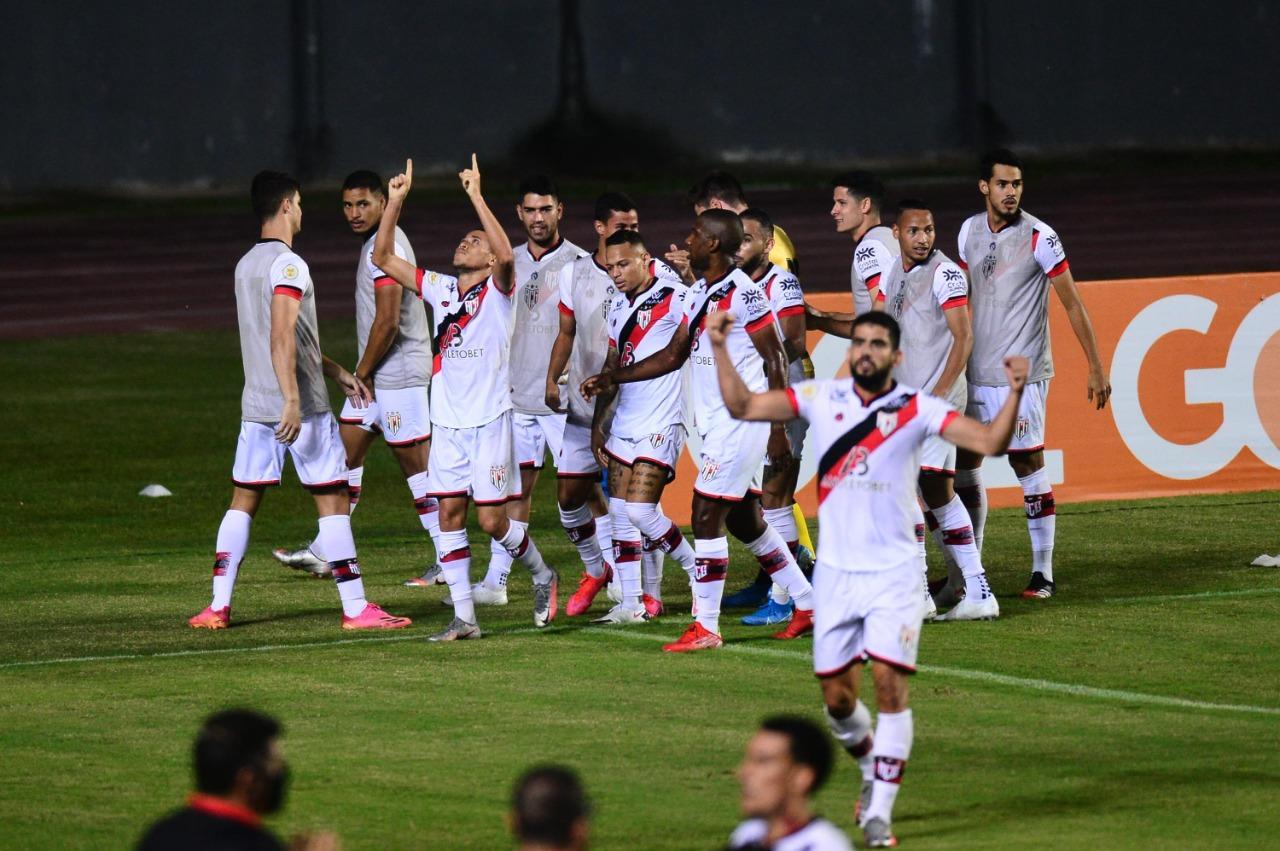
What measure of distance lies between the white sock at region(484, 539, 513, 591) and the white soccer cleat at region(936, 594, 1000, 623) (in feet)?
8.48

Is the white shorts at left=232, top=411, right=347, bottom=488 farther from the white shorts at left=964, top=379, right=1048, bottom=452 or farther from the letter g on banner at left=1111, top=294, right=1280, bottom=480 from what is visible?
the letter g on banner at left=1111, top=294, right=1280, bottom=480

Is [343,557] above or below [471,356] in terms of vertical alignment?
below

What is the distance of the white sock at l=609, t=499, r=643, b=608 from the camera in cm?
1164

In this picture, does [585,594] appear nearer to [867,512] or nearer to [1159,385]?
[867,512]

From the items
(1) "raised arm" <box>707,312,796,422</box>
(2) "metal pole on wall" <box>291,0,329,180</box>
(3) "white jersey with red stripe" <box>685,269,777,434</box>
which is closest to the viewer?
(1) "raised arm" <box>707,312,796,422</box>

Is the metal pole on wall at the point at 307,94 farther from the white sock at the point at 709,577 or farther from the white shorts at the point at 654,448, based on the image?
the white sock at the point at 709,577

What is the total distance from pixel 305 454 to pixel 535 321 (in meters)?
1.90

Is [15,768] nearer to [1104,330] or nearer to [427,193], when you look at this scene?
[1104,330]

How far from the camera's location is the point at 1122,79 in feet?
128

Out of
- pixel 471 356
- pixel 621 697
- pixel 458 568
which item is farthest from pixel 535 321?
pixel 621 697

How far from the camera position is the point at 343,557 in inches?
456

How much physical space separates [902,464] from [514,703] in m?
2.71

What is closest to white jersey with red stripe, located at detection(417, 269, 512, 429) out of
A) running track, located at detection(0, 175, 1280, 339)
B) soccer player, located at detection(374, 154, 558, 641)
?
soccer player, located at detection(374, 154, 558, 641)

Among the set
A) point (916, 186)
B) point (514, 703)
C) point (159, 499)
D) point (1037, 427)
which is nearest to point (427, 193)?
point (916, 186)
